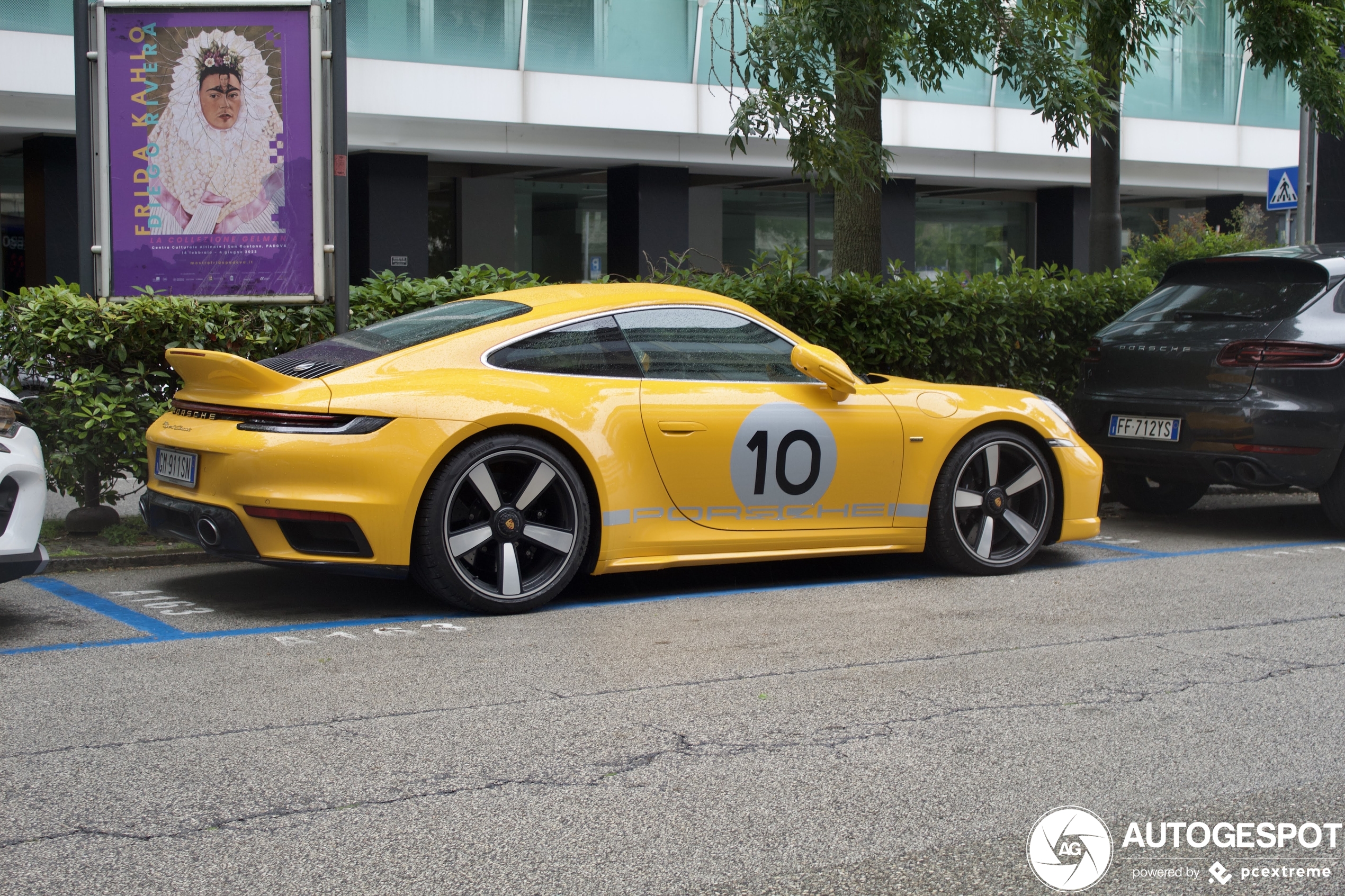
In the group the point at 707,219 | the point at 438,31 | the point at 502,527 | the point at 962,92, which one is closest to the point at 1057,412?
the point at 502,527

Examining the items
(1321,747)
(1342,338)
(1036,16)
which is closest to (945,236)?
(1036,16)

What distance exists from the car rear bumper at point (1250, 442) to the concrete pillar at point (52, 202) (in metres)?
15.1

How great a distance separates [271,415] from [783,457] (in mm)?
2317

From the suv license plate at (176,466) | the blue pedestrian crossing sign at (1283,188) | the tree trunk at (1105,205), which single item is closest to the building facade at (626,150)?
the tree trunk at (1105,205)

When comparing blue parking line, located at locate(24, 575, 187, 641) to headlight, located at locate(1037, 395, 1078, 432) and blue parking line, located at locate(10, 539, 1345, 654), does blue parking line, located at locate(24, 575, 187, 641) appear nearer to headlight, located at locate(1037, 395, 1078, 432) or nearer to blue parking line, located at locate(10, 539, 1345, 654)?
blue parking line, located at locate(10, 539, 1345, 654)

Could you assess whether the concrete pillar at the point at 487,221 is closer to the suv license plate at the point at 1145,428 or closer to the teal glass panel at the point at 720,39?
Result: the teal glass panel at the point at 720,39

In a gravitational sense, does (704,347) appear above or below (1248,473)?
above

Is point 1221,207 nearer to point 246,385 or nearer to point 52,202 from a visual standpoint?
point 52,202

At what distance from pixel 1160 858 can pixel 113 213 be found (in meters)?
7.05

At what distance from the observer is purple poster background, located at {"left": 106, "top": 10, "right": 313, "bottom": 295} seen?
8.38 m

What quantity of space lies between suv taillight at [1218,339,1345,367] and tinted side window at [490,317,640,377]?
3.95m

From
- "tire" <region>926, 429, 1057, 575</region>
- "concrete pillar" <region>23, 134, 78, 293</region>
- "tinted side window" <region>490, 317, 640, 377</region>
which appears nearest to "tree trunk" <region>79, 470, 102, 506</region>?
"tinted side window" <region>490, 317, 640, 377</region>

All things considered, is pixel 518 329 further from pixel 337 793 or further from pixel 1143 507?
pixel 1143 507

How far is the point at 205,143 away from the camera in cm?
843
